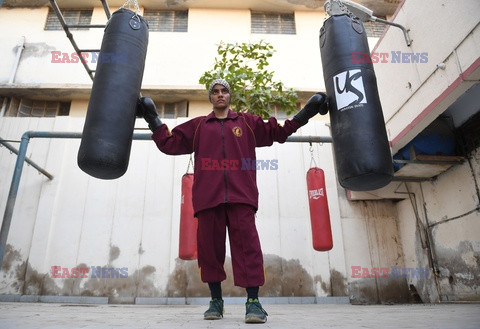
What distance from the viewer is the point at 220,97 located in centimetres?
264

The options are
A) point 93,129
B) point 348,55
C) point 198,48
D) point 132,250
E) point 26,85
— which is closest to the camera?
point 93,129

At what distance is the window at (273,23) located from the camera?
28.7ft

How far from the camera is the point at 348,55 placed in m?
2.61

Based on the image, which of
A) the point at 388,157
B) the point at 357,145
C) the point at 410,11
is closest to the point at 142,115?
the point at 357,145

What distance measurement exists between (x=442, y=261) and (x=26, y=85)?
884cm

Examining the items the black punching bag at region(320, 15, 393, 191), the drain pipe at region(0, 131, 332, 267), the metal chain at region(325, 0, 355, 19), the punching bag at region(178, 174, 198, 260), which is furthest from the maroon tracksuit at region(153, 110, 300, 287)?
the drain pipe at region(0, 131, 332, 267)

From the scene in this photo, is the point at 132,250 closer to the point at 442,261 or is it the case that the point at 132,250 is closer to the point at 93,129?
the point at 93,129

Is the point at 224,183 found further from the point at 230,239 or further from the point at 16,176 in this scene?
the point at 16,176

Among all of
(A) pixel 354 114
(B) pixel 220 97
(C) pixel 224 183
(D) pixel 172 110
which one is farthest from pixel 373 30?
(C) pixel 224 183

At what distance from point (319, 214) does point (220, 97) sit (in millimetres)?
2467

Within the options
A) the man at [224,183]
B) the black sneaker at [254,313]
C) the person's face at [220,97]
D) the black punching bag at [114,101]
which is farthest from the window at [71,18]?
the black sneaker at [254,313]

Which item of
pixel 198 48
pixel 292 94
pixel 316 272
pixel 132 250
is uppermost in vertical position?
pixel 198 48

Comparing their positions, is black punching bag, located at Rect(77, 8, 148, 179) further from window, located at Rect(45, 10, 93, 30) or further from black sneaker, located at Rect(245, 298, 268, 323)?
window, located at Rect(45, 10, 93, 30)

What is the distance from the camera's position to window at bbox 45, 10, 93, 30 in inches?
336
